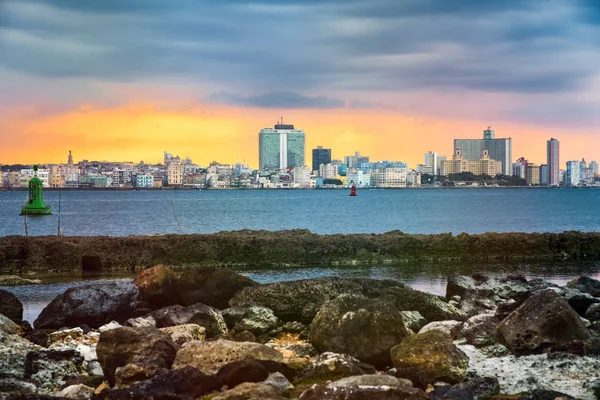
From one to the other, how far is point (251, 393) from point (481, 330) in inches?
235

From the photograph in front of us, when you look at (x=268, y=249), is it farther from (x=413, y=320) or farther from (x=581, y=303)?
(x=581, y=303)

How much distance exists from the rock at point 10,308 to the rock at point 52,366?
→ 4817 mm

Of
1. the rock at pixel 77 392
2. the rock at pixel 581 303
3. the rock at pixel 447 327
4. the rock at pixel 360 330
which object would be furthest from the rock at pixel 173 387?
the rock at pixel 581 303

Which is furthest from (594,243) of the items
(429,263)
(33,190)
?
(33,190)

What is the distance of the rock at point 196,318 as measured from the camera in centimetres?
1658

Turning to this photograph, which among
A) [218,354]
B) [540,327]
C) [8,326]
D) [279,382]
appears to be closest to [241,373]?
[279,382]

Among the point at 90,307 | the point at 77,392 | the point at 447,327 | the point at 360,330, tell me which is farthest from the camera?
the point at 90,307

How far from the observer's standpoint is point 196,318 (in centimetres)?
1664

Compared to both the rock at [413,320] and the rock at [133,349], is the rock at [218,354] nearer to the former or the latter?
the rock at [133,349]

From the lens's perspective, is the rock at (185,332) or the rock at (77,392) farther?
the rock at (185,332)

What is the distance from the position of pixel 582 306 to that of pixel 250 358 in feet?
28.5

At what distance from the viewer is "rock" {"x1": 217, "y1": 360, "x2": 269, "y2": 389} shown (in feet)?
40.1

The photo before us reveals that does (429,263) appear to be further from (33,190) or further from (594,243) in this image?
(33,190)

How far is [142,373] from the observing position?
12703 mm
